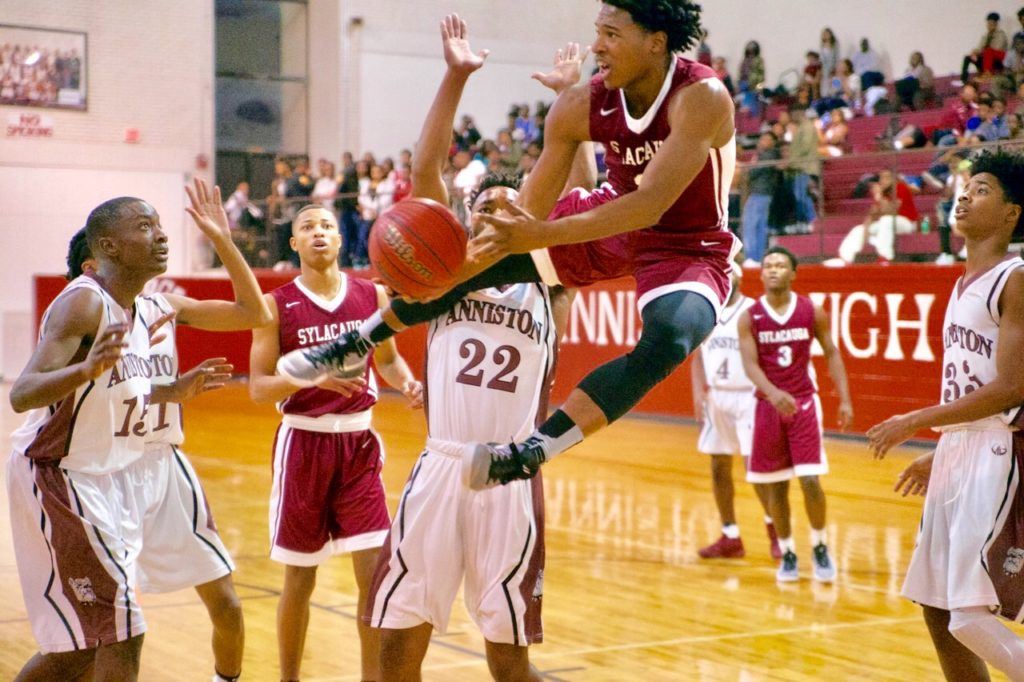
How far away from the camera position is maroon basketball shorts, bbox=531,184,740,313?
13.1ft

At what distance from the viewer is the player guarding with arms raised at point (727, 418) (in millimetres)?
8617

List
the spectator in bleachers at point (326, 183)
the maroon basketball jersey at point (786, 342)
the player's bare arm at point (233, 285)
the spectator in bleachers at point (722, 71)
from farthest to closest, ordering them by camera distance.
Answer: the spectator in bleachers at point (326, 183), the spectator in bleachers at point (722, 71), the maroon basketball jersey at point (786, 342), the player's bare arm at point (233, 285)

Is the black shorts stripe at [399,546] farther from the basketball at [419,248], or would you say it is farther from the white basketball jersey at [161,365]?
the white basketball jersey at [161,365]

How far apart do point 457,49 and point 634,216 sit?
993 mm

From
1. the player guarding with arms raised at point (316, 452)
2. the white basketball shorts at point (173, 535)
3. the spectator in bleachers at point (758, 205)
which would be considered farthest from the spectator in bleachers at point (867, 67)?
the white basketball shorts at point (173, 535)

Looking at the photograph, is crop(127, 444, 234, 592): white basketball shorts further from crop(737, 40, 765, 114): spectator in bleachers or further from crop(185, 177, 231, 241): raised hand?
crop(737, 40, 765, 114): spectator in bleachers

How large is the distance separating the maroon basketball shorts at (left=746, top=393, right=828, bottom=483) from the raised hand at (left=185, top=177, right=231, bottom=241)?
4310 mm

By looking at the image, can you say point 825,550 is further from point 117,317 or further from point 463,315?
point 117,317

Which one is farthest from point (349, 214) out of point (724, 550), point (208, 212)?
point (208, 212)

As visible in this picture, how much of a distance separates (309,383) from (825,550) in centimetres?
465

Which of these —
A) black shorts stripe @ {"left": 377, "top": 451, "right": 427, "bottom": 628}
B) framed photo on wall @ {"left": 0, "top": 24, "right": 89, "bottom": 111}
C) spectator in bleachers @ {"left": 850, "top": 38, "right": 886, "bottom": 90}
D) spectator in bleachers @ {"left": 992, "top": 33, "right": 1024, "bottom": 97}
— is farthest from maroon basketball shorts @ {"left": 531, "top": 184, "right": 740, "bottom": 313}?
framed photo on wall @ {"left": 0, "top": 24, "right": 89, "bottom": 111}

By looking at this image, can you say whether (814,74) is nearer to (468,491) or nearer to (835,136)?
(835,136)

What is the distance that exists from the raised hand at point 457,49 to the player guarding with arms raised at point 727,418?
4.30m

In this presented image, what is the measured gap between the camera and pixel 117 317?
Answer: 4.38 m
